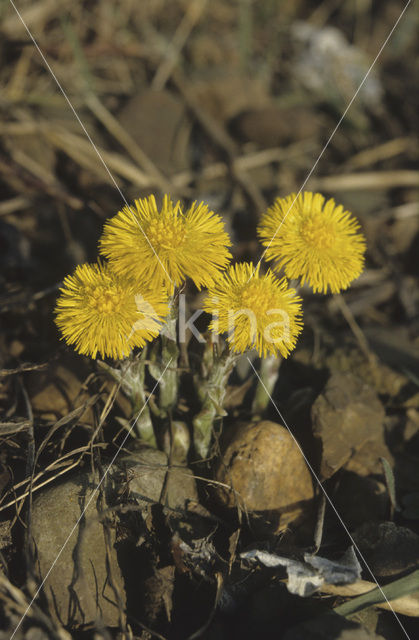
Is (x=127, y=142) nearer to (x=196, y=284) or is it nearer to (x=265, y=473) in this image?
(x=196, y=284)

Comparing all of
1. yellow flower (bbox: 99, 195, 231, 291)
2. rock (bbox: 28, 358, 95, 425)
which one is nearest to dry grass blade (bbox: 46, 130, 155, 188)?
rock (bbox: 28, 358, 95, 425)

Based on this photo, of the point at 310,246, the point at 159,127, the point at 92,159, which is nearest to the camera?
the point at 310,246

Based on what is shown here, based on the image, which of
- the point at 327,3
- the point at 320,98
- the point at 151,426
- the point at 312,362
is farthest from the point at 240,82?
the point at 151,426

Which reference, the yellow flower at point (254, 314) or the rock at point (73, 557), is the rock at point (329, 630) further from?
the yellow flower at point (254, 314)

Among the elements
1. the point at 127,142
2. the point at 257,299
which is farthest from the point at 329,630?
the point at 127,142

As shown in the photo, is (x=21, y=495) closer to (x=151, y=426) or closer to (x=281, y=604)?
(x=151, y=426)

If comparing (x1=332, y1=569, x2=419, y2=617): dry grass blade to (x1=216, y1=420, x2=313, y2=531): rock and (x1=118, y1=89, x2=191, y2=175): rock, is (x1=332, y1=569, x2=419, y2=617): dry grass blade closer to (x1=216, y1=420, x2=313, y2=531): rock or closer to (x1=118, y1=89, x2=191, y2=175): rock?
(x1=216, y1=420, x2=313, y2=531): rock
